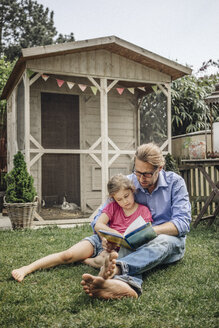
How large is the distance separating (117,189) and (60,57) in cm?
436

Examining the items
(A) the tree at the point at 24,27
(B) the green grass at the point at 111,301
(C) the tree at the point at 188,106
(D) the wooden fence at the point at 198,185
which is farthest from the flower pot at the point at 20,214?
(A) the tree at the point at 24,27

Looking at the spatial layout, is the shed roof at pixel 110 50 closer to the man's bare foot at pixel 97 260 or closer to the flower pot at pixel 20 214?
the flower pot at pixel 20 214

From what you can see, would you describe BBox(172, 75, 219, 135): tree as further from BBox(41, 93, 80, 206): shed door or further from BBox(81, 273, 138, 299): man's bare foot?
BBox(81, 273, 138, 299): man's bare foot

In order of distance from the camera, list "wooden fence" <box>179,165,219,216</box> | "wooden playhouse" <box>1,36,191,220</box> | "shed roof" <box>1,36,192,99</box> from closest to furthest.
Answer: "shed roof" <box>1,36,192,99</box>
"wooden playhouse" <box>1,36,191,220</box>
"wooden fence" <box>179,165,219,216</box>

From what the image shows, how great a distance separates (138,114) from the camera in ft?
28.2

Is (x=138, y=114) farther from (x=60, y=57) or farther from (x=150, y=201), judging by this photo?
(x=150, y=201)

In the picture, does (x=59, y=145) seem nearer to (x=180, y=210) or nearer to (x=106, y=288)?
(x=180, y=210)

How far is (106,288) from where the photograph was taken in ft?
7.88

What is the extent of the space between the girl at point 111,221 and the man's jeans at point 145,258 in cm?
33

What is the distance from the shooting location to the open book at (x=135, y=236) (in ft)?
8.54

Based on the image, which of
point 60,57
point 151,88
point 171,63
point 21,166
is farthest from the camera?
point 151,88

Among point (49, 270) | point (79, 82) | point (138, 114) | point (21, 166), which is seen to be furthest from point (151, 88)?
point (49, 270)

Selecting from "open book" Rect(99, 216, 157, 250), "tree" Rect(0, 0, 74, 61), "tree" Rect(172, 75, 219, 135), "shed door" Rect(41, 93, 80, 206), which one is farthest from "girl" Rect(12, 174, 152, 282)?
"tree" Rect(0, 0, 74, 61)

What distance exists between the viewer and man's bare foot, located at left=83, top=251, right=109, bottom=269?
10.4 feet
